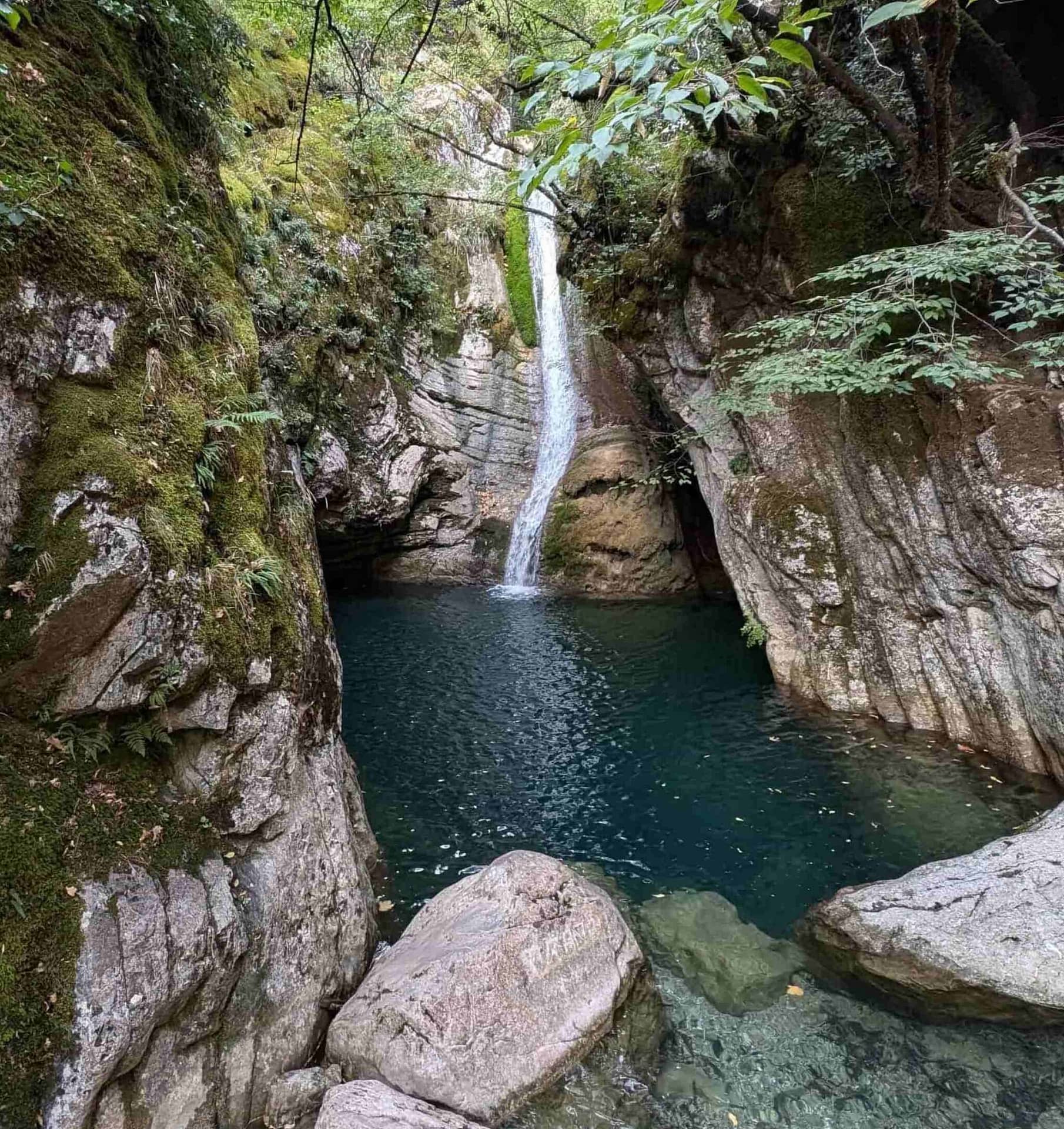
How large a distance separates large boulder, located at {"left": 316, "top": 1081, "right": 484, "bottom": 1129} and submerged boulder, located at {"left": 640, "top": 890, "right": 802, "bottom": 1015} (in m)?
2.12

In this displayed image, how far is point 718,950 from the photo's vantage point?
5031 mm

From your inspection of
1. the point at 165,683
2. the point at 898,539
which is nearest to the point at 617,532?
the point at 898,539

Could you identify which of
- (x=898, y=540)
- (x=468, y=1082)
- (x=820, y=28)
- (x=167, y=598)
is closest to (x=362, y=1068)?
(x=468, y=1082)

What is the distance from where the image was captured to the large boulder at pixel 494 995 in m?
3.59

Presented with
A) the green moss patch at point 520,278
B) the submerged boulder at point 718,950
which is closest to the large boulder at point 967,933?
the submerged boulder at point 718,950

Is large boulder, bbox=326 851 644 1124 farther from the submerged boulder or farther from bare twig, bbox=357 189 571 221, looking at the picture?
bare twig, bbox=357 189 571 221

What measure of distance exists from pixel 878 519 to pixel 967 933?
17.3 feet

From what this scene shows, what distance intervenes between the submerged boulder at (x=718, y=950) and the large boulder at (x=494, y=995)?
2.40ft

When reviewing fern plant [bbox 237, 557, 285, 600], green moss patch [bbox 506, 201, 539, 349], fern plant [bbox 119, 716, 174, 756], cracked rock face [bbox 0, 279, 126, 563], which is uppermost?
green moss patch [bbox 506, 201, 539, 349]

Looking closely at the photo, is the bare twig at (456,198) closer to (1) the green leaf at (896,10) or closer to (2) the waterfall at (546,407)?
(2) the waterfall at (546,407)

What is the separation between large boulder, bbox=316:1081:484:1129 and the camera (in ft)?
10.3

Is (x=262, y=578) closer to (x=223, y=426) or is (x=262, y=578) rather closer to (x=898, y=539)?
(x=223, y=426)

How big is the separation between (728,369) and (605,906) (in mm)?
8412

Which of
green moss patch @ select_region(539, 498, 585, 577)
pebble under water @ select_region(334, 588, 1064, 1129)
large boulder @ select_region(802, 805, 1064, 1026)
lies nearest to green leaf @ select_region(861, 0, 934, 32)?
pebble under water @ select_region(334, 588, 1064, 1129)
